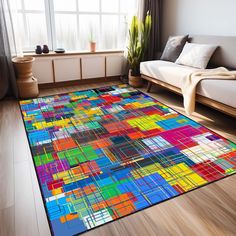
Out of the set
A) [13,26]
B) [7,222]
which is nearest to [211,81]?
[7,222]

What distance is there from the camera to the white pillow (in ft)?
9.89

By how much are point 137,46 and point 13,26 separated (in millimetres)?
1917

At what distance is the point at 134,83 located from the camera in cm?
391

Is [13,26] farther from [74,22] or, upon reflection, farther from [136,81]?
[136,81]

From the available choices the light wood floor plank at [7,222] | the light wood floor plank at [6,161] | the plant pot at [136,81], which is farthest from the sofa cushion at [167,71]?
the light wood floor plank at [7,222]

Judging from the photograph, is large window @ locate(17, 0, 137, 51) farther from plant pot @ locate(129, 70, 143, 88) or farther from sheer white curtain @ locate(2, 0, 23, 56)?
plant pot @ locate(129, 70, 143, 88)

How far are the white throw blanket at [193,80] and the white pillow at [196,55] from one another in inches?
14.0

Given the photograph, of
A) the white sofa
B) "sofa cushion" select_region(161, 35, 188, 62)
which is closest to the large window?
"sofa cushion" select_region(161, 35, 188, 62)

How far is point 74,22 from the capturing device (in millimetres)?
3891

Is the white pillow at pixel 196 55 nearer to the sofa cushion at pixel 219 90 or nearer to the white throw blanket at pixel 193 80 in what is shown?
the white throw blanket at pixel 193 80

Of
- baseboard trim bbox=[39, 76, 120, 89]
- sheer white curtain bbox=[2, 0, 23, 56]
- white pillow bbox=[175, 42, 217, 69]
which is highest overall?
sheer white curtain bbox=[2, 0, 23, 56]

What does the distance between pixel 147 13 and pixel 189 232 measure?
359 centimetres

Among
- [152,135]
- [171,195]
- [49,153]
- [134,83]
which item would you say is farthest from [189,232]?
[134,83]

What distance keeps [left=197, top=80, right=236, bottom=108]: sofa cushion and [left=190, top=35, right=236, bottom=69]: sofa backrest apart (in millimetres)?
643
